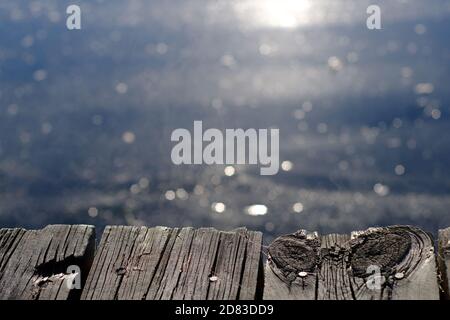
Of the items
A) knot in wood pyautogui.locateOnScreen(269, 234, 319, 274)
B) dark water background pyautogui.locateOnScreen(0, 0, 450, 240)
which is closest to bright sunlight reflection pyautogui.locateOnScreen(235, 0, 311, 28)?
dark water background pyautogui.locateOnScreen(0, 0, 450, 240)

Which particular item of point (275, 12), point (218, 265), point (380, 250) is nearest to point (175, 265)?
point (218, 265)

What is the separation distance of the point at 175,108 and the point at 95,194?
163cm

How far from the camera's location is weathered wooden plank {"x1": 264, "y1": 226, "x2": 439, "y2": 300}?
2773mm

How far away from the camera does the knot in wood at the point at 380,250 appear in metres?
2.90

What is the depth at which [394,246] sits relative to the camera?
118 inches

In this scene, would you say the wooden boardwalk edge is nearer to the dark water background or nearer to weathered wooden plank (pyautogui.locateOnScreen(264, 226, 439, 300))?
weathered wooden plank (pyautogui.locateOnScreen(264, 226, 439, 300))

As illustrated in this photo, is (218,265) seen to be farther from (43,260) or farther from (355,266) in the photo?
(43,260)

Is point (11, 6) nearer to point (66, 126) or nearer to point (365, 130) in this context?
point (66, 126)

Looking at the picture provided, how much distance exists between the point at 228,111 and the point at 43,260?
5.86m

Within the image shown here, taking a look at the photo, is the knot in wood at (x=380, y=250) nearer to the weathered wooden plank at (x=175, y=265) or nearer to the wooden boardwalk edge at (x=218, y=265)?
the wooden boardwalk edge at (x=218, y=265)

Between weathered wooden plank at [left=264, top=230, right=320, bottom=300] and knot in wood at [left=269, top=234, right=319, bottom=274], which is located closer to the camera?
weathered wooden plank at [left=264, top=230, right=320, bottom=300]

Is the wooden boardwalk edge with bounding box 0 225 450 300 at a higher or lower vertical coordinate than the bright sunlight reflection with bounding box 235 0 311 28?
lower

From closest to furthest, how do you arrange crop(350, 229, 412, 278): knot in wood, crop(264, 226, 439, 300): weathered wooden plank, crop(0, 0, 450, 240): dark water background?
crop(264, 226, 439, 300): weathered wooden plank, crop(350, 229, 412, 278): knot in wood, crop(0, 0, 450, 240): dark water background

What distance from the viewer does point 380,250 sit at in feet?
9.77
